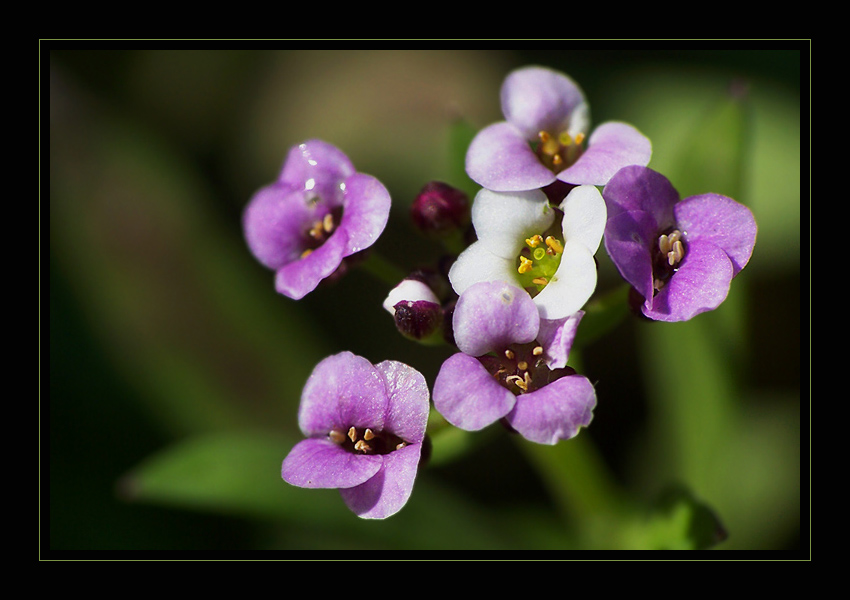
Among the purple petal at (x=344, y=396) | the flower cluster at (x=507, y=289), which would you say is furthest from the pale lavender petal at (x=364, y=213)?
the purple petal at (x=344, y=396)

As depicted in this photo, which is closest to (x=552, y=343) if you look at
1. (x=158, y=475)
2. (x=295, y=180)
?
(x=295, y=180)

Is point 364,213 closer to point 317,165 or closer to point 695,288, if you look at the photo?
point 317,165

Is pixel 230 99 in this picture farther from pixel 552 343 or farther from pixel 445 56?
pixel 552 343

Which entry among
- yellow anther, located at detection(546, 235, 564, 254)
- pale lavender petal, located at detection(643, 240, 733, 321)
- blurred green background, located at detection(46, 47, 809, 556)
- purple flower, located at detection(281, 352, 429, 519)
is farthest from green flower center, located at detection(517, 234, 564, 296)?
blurred green background, located at detection(46, 47, 809, 556)

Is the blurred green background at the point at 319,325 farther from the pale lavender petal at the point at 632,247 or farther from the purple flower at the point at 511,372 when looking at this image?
the purple flower at the point at 511,372

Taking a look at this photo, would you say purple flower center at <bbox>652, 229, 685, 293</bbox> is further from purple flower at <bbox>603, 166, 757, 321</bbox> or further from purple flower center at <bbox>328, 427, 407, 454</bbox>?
purple flower center at <bbox>328, 427, 407, 454</bbox>

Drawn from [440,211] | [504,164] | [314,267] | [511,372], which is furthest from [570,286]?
[314,267]
